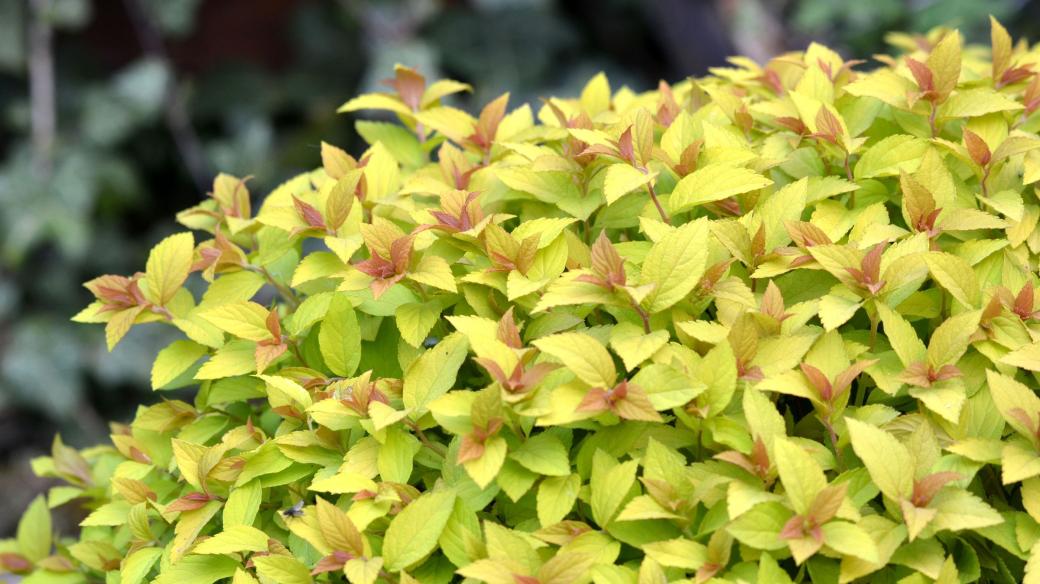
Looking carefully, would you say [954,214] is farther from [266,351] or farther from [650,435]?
[266,351]

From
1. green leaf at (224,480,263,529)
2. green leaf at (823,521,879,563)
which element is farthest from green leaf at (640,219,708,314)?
green leaf at (224,480,263,529)

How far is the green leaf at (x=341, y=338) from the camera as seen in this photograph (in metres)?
1.47

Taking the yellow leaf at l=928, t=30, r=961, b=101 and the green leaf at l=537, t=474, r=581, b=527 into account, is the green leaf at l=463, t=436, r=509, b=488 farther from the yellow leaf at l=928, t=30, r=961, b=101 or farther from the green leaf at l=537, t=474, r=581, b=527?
the yellow leaf at l=928, t=30, r=961, b=101

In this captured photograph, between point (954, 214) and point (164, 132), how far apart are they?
5412 mm

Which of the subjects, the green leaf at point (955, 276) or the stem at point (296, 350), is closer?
the green leaf at point (955, 276)

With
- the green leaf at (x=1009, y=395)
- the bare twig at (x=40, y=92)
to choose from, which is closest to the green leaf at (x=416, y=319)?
the green leaf at (x=1009, y=395)

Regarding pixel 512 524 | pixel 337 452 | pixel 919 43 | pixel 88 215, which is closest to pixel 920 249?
pixel 512 524

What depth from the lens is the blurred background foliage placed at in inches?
202

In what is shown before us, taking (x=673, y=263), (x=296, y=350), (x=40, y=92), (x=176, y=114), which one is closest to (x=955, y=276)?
(x=673, y=263)

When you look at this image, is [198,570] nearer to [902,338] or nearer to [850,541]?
[850,541]

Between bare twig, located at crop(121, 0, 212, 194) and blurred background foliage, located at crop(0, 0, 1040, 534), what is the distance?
0.04ft

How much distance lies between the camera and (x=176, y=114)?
5.81m

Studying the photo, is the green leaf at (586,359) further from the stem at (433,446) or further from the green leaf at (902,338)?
the green leaf at (902,338)

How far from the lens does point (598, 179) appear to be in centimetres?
157
